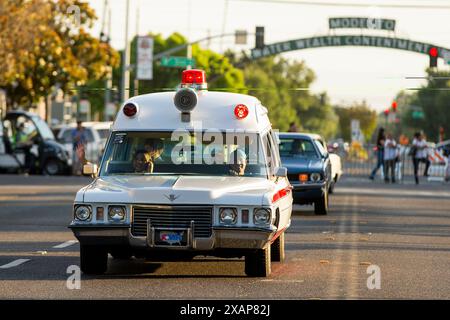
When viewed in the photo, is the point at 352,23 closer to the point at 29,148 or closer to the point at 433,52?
the point at 29,148

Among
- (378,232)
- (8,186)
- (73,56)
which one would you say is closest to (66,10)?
(73,56)

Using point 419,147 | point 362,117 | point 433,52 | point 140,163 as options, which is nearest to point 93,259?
point 140,163

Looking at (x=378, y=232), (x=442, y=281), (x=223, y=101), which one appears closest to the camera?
(x=442, y=281)

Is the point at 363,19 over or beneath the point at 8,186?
over

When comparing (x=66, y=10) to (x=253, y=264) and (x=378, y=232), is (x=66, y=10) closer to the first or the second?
(x=378, y=232)

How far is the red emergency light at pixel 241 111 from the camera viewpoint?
14758mm

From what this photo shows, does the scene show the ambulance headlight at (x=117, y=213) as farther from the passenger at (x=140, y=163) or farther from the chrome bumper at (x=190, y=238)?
the passenger at (x=140, y=163)

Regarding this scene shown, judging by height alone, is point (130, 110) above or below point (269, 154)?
above

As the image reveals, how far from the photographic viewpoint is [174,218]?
43.1 ft

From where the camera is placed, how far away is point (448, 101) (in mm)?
127438

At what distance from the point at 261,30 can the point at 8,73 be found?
13711 mm

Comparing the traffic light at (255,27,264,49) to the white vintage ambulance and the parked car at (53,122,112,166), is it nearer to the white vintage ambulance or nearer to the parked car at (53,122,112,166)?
the parked car at (53,122,112,166)

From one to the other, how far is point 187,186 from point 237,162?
120 cm

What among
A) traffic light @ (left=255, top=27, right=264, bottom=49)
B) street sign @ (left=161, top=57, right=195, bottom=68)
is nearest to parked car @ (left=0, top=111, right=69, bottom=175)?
traffic light @ (left=255, top=27, right=264, bottom=49)
